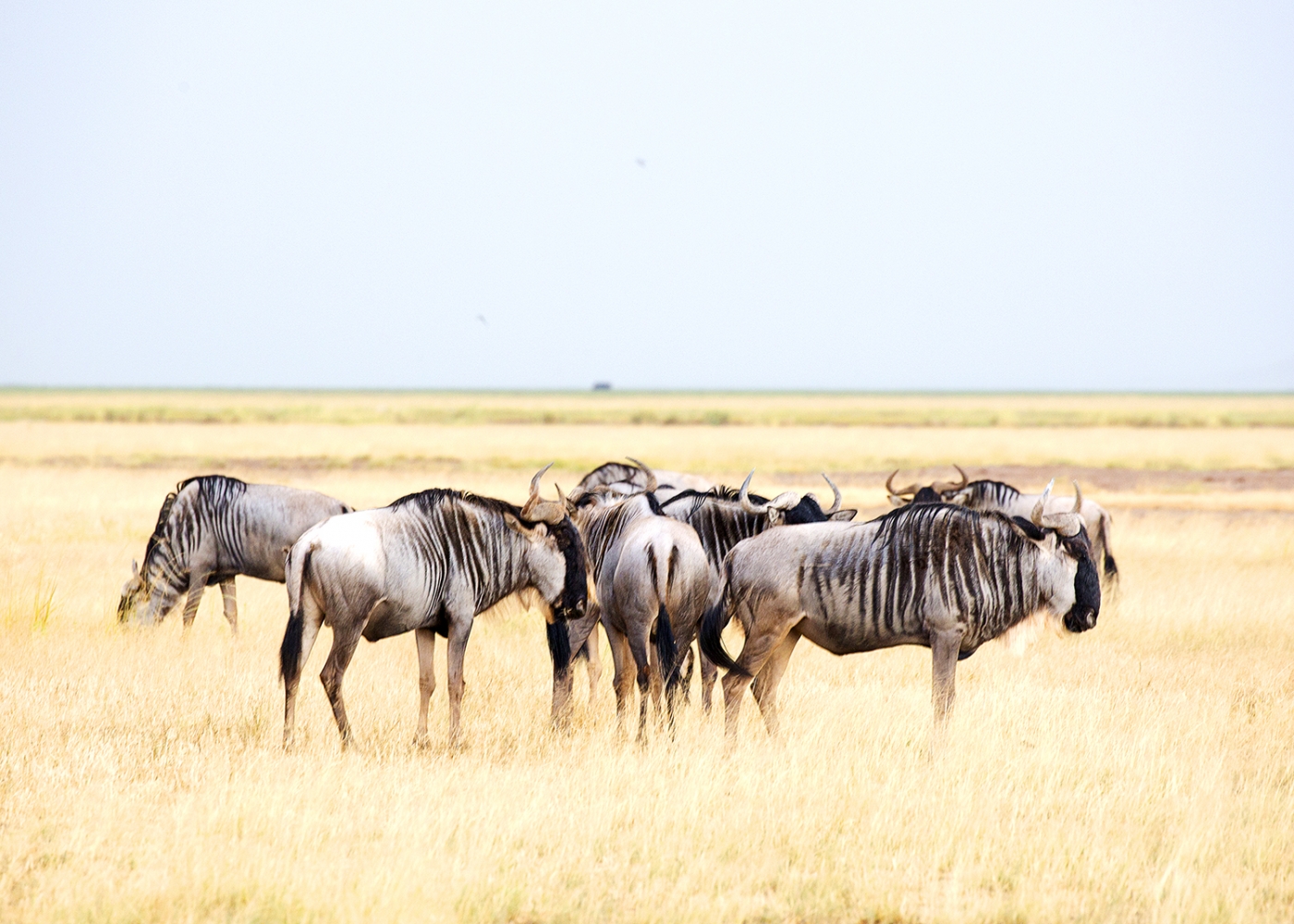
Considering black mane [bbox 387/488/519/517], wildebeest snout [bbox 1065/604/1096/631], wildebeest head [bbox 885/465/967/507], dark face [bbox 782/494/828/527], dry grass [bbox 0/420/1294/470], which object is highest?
black mane [bbox 387/488/519/517]

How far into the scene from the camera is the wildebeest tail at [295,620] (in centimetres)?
699

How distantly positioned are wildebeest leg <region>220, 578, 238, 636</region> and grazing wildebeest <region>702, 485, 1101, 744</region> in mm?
5262

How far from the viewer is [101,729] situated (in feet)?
24.7

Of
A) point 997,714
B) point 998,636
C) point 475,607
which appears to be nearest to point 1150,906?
point 998,636

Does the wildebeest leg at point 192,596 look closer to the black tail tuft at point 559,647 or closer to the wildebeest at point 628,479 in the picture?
the wildebeest at point 628,479

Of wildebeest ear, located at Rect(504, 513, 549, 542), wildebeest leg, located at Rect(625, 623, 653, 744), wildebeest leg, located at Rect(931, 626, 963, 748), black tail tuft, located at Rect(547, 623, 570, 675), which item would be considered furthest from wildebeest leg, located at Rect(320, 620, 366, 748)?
wildebeest leg, located at Rect(931, 626, 963, 748)

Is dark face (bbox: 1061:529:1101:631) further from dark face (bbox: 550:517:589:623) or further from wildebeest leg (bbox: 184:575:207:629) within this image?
wildebeest leg (bbox: 184:575:207:629)

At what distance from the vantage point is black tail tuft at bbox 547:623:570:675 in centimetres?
778

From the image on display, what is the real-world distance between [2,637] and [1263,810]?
29.6 feet

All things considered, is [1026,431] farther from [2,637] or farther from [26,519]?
[2,637]

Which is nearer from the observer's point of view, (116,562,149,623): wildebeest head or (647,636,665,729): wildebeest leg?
(647,636,665,729): wildebeest leg

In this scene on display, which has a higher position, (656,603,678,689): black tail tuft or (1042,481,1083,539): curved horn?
(1042,481,1083,539): curved horn

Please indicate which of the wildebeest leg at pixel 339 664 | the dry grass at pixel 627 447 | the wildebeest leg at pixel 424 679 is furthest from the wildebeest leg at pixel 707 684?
the dry grass at pixel 627 447

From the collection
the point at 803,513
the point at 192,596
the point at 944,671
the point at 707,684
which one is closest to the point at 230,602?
the point at 192,596
